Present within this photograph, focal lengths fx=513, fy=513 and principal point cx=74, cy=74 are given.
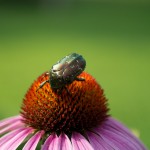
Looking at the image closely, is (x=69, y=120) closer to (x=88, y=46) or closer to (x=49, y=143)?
(x=49, y=143)

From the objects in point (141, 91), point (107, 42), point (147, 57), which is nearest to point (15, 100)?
point (141, 91)

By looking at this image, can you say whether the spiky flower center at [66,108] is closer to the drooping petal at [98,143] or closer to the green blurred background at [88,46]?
the drooping petal at [98,143]

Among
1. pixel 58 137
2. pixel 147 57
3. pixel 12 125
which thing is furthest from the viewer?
pixel 147 57

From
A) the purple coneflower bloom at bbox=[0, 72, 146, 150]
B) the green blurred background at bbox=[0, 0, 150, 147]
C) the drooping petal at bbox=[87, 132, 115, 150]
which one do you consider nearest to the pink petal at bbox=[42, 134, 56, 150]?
the purple coneflower bloom at bbox=[0, 72, 146, 150]

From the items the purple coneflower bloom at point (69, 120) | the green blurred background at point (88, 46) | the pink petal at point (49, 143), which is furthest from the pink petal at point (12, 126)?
the green blurred background at point (88, 46)

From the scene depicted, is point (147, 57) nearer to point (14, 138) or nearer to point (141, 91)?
point (141, 91)

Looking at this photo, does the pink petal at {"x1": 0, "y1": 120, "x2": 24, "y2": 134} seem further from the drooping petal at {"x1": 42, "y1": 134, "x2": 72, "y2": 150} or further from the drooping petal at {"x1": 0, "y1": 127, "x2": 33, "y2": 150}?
the drooping petal at {"x1": 42, "y1": 134, "x2": 72, "y2": 150}
